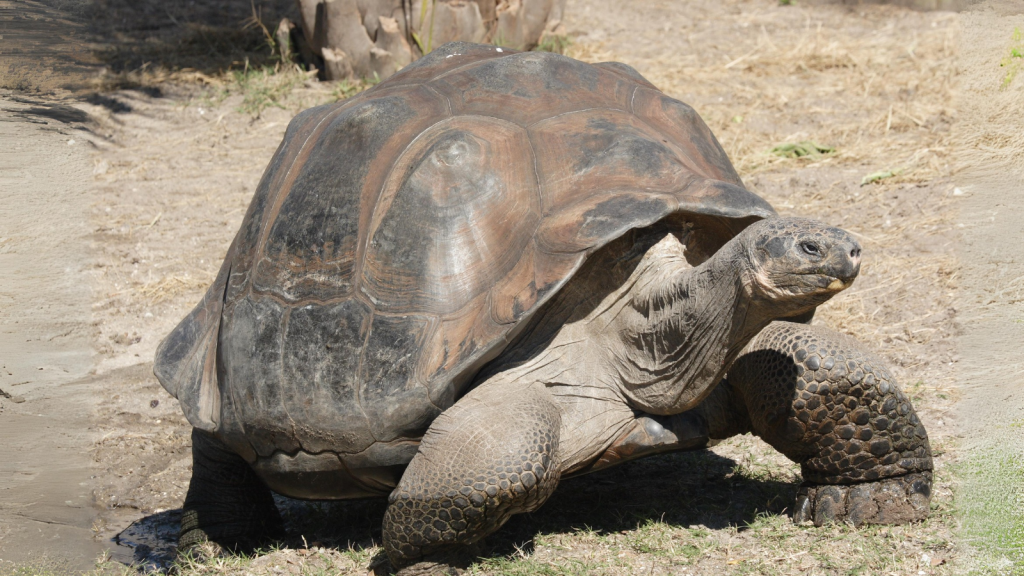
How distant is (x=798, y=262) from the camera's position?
2521 mm

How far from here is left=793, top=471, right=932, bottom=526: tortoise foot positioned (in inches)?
124

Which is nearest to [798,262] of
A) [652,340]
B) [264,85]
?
[652,340]

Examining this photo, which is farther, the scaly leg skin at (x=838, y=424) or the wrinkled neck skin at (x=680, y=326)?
the scaly leg skin at (x=838, y=424)

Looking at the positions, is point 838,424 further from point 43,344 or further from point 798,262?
point 43,344

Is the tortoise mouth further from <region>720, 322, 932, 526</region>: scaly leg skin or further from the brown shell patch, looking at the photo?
the brown shell patch

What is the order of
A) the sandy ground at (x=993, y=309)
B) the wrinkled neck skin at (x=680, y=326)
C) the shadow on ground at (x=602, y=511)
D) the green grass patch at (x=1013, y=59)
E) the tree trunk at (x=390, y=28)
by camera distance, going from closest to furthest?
the green grass patch at (x=1013, y=59)
the sandy ground at (x=993, y=309)
the wrinkled neck skin at (x=680, y=326)
the shadow on ground at (x=602, y=511)
the tree trunk at (x=390, y=28)

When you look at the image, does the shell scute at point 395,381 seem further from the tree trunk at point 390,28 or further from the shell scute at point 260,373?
the tree trunk at point 390,28

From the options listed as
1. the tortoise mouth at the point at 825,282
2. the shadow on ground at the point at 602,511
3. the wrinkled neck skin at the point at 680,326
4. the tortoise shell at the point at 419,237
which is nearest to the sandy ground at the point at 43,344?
the shadow on ground at the point at 602,511

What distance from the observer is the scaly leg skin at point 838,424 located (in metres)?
3.08

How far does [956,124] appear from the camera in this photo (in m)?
6.96

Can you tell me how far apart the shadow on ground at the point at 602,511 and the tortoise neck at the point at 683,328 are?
55 centimetres

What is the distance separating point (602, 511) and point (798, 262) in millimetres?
1428

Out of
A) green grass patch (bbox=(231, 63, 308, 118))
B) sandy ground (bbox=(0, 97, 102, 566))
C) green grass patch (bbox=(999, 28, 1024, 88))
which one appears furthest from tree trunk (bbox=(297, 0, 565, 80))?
green grass patch (bbox=(999, 28, 1024, 88))

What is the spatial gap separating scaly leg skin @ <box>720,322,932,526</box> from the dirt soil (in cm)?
10
